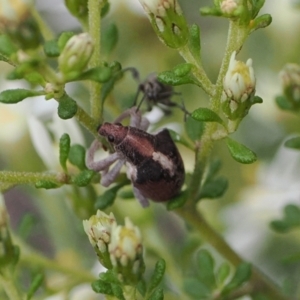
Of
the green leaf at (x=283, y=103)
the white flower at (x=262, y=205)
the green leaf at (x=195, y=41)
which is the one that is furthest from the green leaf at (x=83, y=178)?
the white flower at (x=262, y=205)

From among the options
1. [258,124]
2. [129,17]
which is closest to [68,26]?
[129,17]

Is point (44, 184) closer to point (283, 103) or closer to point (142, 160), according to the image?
point (142, 160)

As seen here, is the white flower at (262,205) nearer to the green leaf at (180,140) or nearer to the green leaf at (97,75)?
the green leaf at (180,140)

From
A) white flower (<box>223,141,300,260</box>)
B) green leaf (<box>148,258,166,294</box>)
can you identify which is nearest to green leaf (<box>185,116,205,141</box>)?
green leaf (<box>148,258,166,294</box>)

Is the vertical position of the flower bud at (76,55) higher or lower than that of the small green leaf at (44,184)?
higher

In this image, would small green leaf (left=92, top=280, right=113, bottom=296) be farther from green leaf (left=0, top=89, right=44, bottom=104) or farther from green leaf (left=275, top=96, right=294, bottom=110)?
green leaf (left=275, top=96, right=294, bottom=110)
